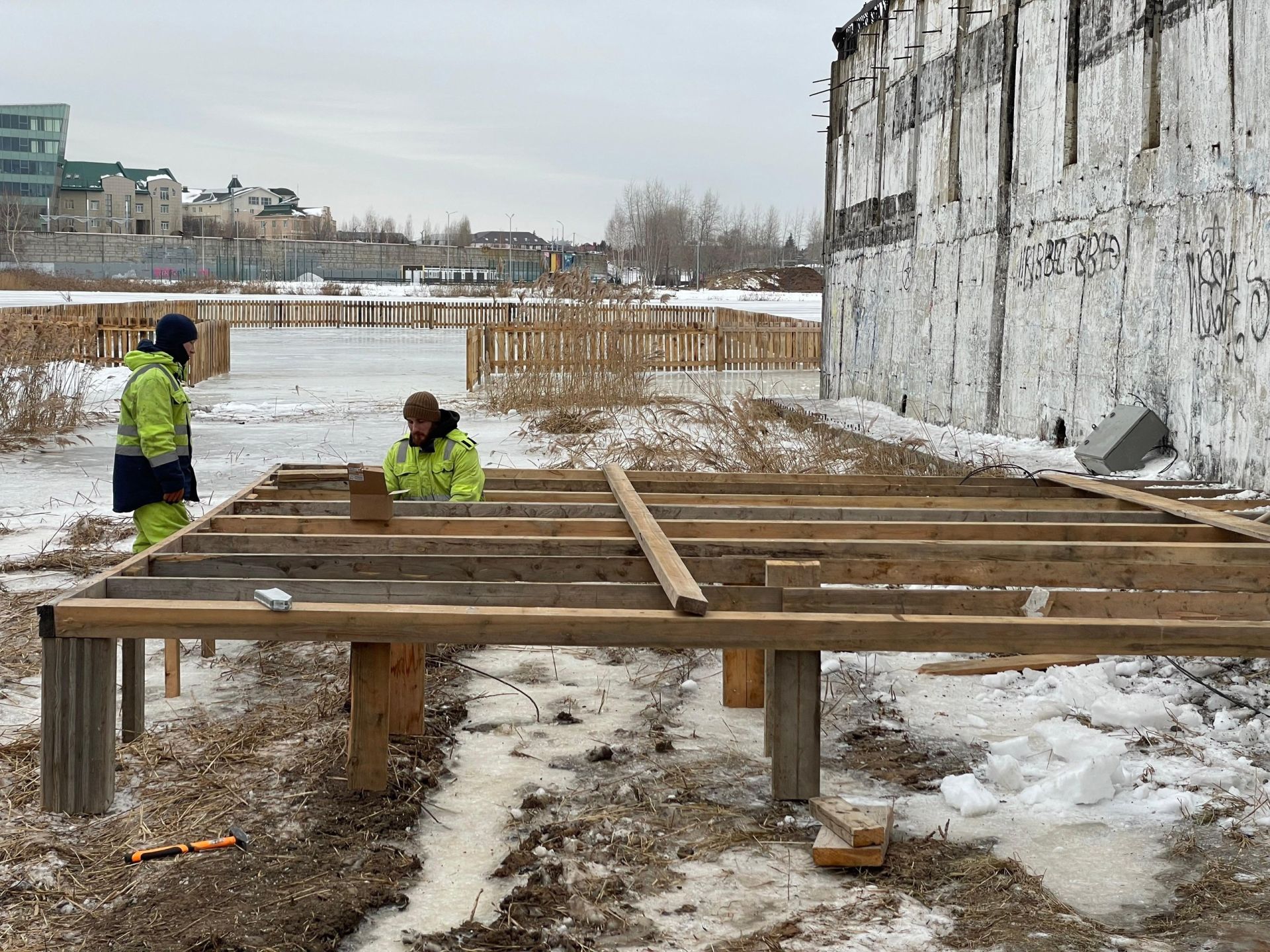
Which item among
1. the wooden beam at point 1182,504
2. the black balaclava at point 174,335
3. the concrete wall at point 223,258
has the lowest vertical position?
the wooden beam at point 1182,504

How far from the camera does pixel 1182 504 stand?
7.06 meters

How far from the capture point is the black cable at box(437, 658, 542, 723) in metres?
5.82

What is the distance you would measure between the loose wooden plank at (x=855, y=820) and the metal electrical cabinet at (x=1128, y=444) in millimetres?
6522

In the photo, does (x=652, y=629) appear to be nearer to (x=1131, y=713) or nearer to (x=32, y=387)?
(x=1131, y=713)

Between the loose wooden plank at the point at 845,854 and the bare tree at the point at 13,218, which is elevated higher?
the bare tree at the point at 13,218

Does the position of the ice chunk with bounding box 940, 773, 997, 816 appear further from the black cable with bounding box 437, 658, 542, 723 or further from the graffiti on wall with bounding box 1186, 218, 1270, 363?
the graffiti on wall with bounding box 1186, 218, 1270, 363

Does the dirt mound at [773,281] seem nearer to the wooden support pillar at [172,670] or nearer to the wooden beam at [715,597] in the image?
the wooden support pillar at [172,670]

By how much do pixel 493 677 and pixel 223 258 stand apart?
9120cm

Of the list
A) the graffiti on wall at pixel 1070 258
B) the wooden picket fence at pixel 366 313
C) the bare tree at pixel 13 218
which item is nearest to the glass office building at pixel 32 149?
the bare tree at pixel 13 218

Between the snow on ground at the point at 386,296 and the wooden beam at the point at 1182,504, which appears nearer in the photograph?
the wooden beam at the point at 1182,504

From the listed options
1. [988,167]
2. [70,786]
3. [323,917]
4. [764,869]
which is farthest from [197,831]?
[988,167]

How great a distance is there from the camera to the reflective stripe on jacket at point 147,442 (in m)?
6.55

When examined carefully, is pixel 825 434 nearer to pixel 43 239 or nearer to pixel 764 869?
pixel 764 869

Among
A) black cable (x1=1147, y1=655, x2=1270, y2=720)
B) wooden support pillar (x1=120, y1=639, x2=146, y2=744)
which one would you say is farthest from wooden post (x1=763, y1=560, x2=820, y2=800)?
wooden support pillar (x1=120, y1=639, x2=146, y2=744)
